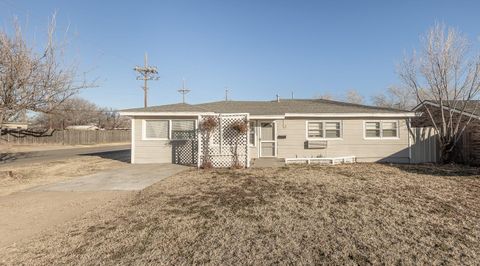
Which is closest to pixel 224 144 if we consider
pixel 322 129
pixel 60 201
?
pixel 322 129

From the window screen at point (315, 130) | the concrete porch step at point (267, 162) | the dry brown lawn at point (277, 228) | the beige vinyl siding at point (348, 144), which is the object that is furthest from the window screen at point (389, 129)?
the dry brown lawn at point (277, 228)

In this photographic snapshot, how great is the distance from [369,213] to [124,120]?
63949mm


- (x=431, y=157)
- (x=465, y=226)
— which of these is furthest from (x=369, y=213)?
(x=431, y=157)

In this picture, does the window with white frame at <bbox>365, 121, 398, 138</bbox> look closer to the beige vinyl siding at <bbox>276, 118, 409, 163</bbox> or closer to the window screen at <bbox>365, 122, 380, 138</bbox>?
the window screen at <bbox>365, 122, 380, 138</bbox>

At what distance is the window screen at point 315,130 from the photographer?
12.6 m

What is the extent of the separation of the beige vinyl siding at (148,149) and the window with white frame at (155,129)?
199mm

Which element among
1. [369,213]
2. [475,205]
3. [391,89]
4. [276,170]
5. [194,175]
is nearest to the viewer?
[369,213]

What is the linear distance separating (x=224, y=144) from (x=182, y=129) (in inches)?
102

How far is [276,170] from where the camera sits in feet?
32.3

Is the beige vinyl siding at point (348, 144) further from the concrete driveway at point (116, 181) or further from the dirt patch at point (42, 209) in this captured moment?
the dirt patch at point (42, 209)

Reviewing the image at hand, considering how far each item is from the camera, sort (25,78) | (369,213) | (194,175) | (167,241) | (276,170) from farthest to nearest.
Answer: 1. (276,170)
2. (194,175)
3. (25,78)
4. (369,213)
5. (167,241)

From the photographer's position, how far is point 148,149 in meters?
12.1

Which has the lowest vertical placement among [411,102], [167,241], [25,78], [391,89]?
[167,241]

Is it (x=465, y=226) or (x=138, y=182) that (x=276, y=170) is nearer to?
(x=138, y=182)
